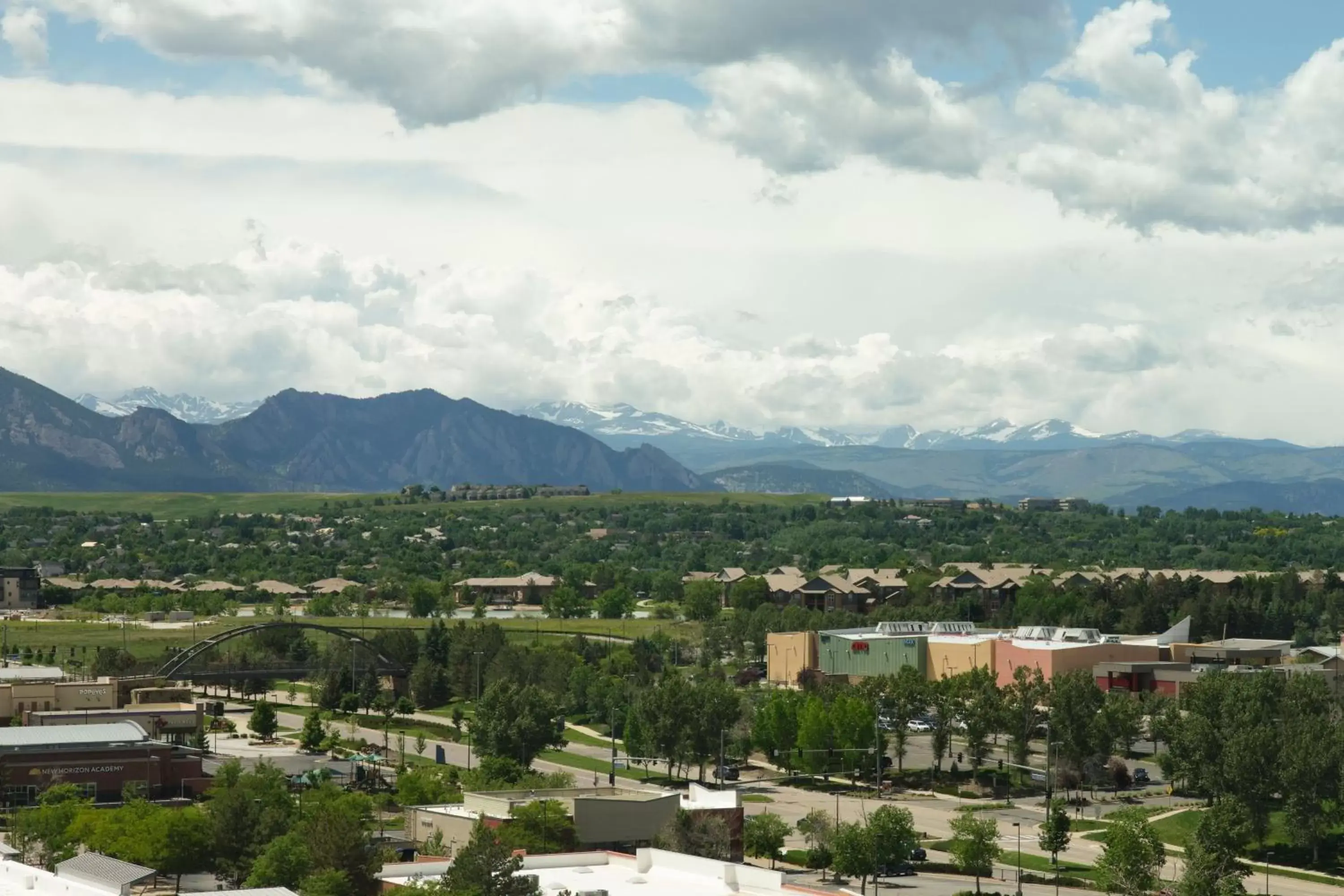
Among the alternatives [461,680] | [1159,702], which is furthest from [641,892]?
[461,680]

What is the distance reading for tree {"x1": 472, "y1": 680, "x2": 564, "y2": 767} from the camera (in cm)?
13112

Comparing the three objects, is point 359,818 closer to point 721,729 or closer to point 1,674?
point 721,729

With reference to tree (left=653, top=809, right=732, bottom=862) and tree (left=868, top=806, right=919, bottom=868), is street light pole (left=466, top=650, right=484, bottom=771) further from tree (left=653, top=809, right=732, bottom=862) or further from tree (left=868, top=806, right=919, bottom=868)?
tree (left=653, top=809, right=732, bottom=862)

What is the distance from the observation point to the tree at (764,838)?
10081cm

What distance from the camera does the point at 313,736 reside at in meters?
135

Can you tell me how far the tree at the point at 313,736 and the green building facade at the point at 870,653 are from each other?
4978 cm

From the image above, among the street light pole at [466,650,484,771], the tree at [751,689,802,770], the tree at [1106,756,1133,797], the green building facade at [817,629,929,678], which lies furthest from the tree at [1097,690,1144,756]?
the street light pole at [466,650,484,771]

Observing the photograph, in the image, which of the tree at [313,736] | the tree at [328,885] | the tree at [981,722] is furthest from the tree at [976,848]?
the tree at [313,736]

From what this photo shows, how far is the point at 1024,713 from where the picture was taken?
13312 centimetres

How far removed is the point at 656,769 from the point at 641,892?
66.9 m

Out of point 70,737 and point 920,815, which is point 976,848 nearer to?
point 920,815

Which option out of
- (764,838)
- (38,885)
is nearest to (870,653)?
(764,838)

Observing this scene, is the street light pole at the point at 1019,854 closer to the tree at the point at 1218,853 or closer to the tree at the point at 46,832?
the tree at the point at 1218,853

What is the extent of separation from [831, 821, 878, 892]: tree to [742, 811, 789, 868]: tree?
4.56 m
